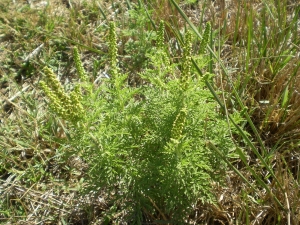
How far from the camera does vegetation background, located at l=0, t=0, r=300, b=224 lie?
94.4 inches

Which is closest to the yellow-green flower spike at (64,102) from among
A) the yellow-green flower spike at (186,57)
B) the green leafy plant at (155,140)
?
the green leafy plant at (155,140)

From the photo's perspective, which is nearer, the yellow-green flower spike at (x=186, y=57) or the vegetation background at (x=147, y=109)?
the yellow-green flower spike at (x=186, y=57)

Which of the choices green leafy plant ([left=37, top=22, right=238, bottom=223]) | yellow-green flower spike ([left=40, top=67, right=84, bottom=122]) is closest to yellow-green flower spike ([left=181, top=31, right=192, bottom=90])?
green leafy plant ([left=37, top=22, right=238, bottom=223])

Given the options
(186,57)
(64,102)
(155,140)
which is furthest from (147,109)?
(64,102)

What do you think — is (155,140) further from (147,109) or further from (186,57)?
(186,57)

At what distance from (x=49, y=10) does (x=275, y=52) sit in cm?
260

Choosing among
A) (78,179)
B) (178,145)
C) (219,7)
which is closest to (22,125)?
(78,179)

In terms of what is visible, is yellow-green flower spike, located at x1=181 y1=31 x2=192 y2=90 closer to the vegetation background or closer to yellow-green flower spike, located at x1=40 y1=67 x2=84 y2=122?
the vegetation background

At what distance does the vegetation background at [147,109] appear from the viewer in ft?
7.87

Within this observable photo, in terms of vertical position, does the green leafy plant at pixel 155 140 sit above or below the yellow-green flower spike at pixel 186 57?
below

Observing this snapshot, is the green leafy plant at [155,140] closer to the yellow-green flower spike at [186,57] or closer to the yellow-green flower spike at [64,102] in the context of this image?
the yellow-green flower spike at [186,57]

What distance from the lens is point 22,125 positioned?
3336 mm

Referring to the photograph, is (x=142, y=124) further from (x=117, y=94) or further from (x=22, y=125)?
(x=22, y=125)

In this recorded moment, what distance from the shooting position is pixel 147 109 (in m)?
2.45
